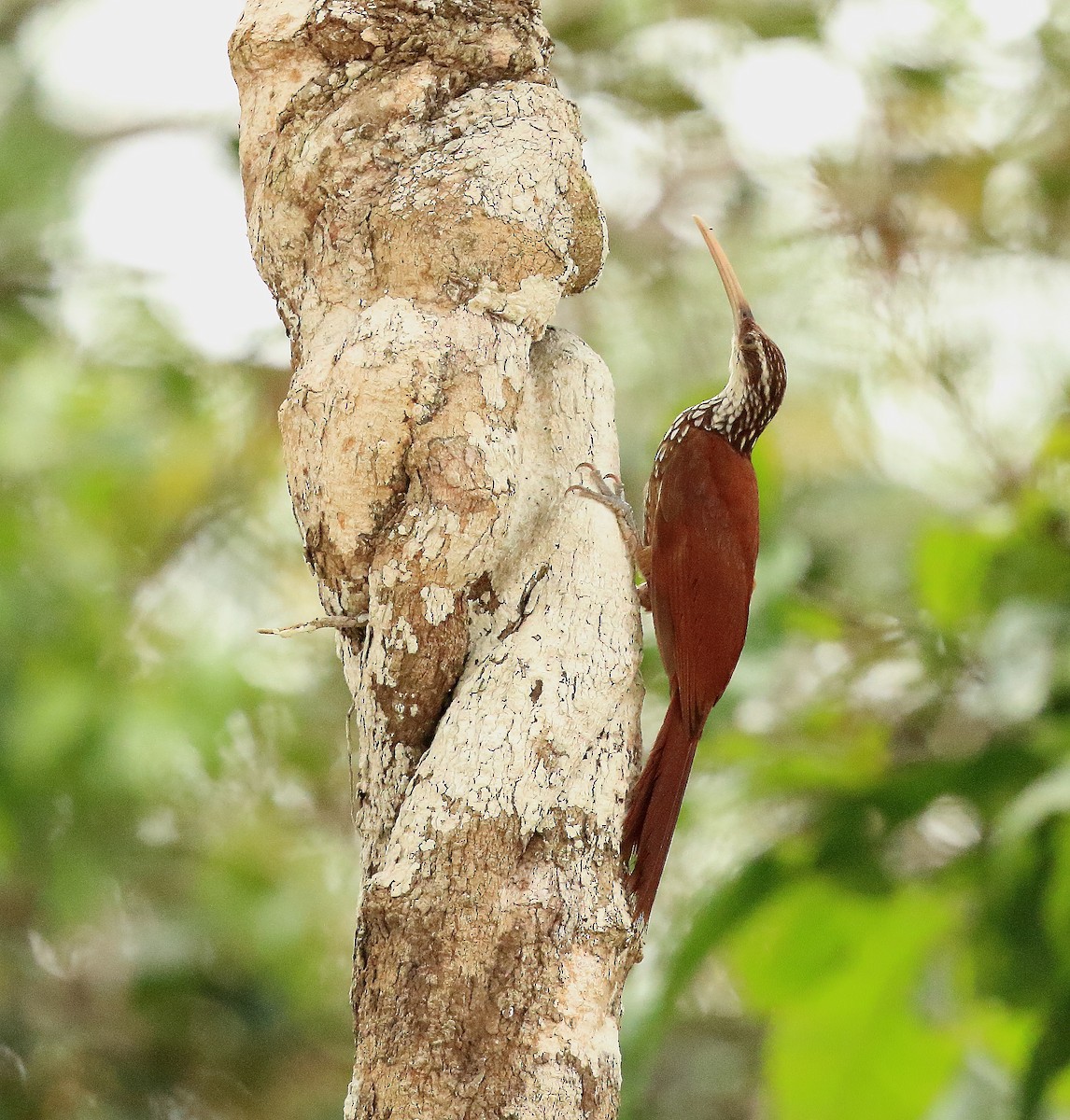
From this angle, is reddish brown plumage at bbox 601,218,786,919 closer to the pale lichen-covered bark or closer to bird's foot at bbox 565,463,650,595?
bird's foot at bbox 565,463,650,595

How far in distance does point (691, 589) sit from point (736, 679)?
1.07m

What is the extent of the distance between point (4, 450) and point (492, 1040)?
3.31m

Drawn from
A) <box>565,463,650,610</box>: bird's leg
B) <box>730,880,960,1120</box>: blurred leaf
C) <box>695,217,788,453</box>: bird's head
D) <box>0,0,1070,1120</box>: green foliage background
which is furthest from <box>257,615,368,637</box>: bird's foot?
<box>730,880,960,1120</box>: blurred leaf

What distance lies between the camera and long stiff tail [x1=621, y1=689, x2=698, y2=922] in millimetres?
1646

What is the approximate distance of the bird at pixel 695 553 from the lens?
1.68 m

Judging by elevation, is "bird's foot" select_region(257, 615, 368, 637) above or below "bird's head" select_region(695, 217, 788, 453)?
below

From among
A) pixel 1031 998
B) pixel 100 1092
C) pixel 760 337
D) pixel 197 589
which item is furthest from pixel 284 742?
pixel 760 337

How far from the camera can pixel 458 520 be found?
1.59m

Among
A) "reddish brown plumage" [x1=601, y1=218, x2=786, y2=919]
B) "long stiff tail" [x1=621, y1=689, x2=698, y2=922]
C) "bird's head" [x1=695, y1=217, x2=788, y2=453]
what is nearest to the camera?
"long stiff tail" [x1=621, y1=689, x2=698, y2=922]

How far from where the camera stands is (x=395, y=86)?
1753 millimetres

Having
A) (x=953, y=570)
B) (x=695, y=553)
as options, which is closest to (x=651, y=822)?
(x=695, y=553)

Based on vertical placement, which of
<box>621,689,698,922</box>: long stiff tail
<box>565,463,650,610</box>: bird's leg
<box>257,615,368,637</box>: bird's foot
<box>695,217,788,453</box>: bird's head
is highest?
<box>695,217,788,453</box>: bird's head

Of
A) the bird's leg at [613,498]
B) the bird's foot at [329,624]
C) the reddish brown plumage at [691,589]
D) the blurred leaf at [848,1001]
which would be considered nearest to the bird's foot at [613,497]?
the bird's leg at [613,498]

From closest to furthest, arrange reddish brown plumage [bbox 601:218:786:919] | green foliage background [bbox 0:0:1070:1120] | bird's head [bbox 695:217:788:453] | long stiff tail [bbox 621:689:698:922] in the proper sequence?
1. long stiff tail [bbox 621:689:698:922]
2. reddish brown plumage [bbox 601:218:786:919]
3. bird's head [bbox 695:217:788:453]
4. green foliage background [bbox 0:0:1070:1120]
